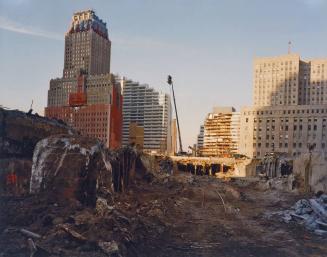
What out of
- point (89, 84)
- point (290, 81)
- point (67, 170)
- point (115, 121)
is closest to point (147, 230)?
point (67, 170)

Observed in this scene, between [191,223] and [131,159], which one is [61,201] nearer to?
[191,223]

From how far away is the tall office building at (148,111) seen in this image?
165 metres

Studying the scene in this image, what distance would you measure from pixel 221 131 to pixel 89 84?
175 feet

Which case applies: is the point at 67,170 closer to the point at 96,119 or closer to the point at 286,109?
the point at 96,119

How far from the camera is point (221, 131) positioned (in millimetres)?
159500

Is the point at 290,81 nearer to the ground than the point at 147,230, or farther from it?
farther from it

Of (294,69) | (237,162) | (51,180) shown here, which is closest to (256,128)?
(294,69)

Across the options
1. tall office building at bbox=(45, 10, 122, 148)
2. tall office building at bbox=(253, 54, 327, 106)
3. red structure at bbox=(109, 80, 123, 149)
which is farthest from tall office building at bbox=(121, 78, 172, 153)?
red structure at bbox=(109, 80, 123, 149)

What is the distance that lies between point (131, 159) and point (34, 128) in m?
7.08

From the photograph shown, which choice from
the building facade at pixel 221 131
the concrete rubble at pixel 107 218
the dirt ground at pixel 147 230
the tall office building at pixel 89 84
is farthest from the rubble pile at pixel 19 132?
the building facade at pixel 221 131

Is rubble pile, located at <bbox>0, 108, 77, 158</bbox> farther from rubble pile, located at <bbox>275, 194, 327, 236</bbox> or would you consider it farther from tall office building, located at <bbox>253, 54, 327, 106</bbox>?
tall office building, located at <bbox>253, 54, 327, 106</bbox>

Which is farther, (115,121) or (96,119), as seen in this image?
(115,121)

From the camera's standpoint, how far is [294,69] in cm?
15775

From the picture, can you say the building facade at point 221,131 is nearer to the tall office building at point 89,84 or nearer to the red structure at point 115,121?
the red structure at point 115,121
